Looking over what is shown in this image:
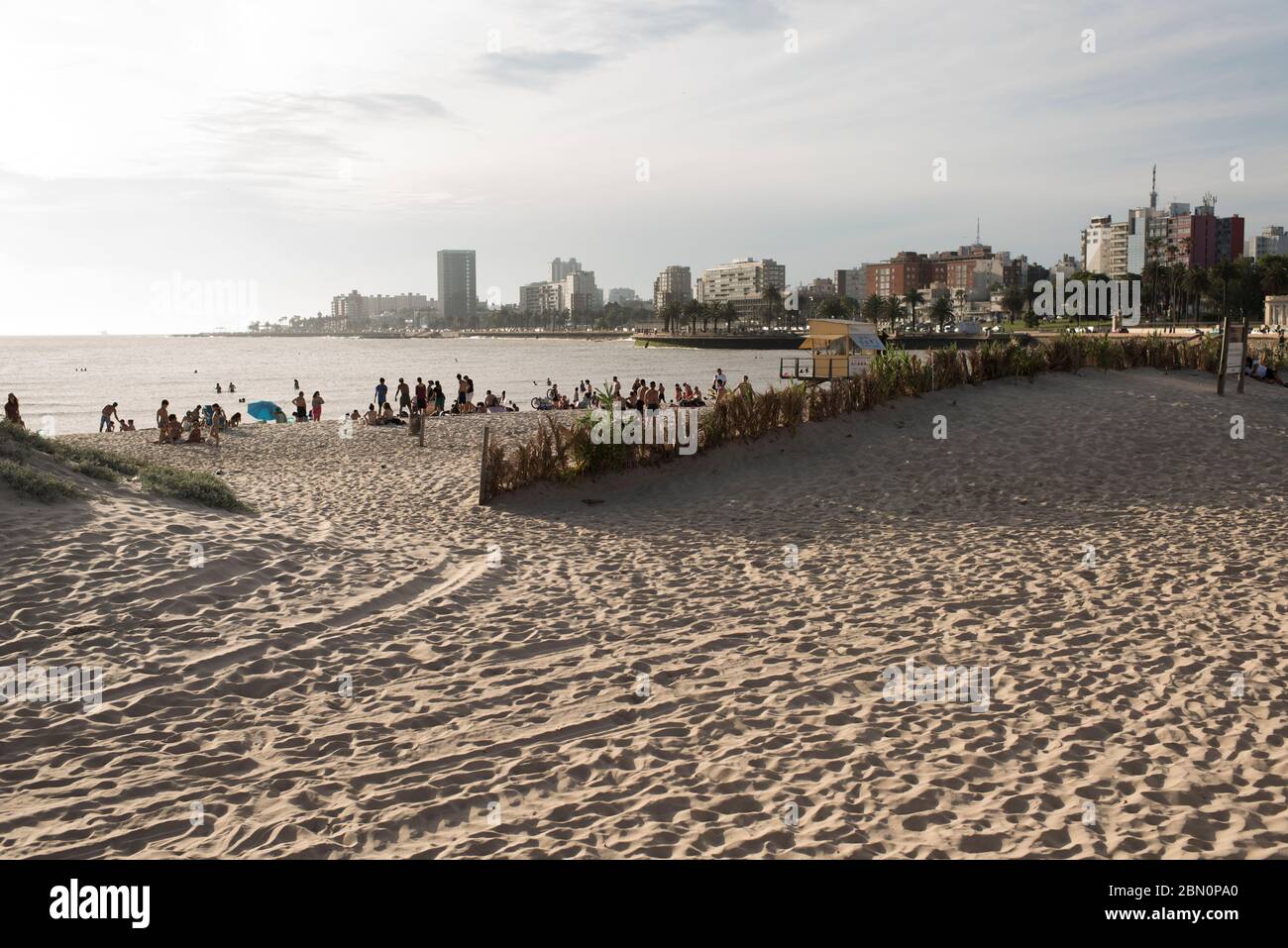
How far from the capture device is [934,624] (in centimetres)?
699

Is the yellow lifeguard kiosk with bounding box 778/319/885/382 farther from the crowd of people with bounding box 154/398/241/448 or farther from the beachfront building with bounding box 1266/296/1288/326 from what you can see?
the beachfront building with bounding box 1266/296/1288/326

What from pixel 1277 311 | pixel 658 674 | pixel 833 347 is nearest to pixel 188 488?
pixel 658 674

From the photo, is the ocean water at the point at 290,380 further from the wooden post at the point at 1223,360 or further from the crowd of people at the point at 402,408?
the wooden post at the point at 1223,360

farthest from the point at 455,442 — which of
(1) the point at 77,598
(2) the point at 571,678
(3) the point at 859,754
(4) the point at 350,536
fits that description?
(3) the point at 859,754

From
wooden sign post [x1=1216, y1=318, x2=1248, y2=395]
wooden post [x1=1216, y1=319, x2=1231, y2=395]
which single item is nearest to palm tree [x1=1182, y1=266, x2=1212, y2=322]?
wooden sign post [x1=1216, y1=318, x2=1248, y2=395]

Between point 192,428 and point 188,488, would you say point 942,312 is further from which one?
point 188,488

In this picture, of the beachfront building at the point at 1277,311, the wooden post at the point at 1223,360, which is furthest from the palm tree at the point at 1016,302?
the wooden post at the point at 1223,360

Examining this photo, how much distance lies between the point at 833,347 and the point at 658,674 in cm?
2240

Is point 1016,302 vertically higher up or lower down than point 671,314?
lower down

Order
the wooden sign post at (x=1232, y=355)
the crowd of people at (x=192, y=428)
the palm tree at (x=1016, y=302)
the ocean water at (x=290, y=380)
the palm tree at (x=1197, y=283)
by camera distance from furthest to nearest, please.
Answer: the palm tree at (x=1016, y=302), the palm tree at (x=1197, y=283), the ocean water at (x=290, y=380), the crowd of people at (x=192, y=428), the wooden sign post at (x=1232, y=355)

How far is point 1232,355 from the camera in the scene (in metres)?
19.0

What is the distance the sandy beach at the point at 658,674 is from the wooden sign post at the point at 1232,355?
7296 mm

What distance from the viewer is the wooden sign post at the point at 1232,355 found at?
1828cm
